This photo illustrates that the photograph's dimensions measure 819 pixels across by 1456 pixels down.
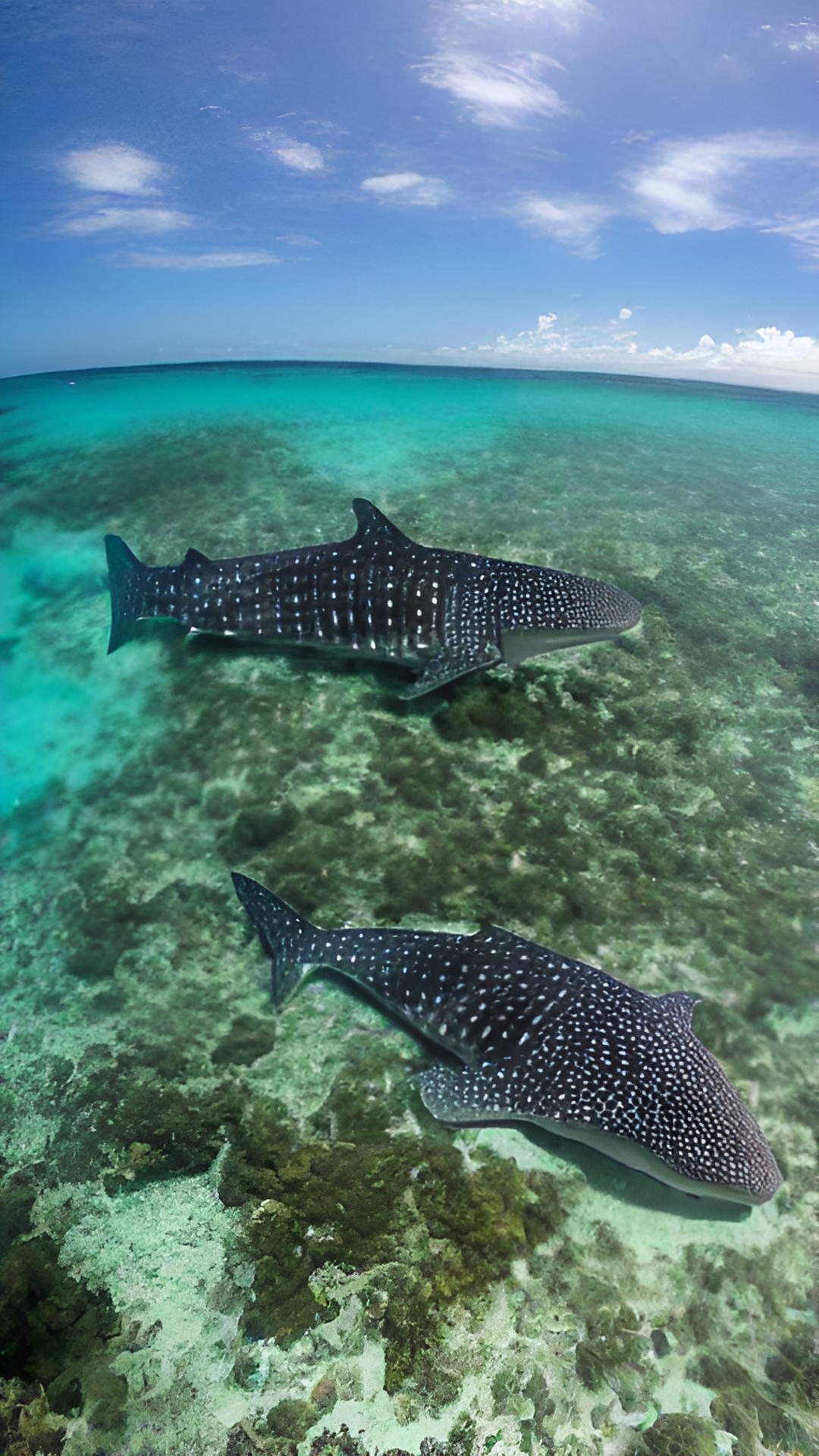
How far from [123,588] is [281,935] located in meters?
5.30

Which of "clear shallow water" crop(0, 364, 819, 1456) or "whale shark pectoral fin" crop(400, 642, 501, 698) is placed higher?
"whale shark pectoral fin" crop(400, 642, 501, 698)

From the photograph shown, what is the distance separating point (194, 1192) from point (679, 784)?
4970 mm

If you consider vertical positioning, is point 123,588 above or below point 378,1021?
above

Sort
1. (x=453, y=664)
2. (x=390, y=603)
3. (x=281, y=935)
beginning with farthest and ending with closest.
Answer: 1. (x=390, y=603)
2. (x=453, y=664)
3. (x=281, y=935)

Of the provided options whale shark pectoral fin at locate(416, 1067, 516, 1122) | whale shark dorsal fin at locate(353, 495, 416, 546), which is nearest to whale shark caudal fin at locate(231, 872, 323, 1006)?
whale shark pectoral fin at locate(416, 1067, 516, 1122)

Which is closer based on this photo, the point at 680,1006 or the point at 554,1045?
the point at 554,1045

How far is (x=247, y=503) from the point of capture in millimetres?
12156

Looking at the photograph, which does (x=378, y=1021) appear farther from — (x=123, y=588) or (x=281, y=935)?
(x=123, y=588)

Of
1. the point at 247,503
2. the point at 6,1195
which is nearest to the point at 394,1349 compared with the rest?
the point at 6,1195

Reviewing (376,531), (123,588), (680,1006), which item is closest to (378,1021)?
(680,1006)

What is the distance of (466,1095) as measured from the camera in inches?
148

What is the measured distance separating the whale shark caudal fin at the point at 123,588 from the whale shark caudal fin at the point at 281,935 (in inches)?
174

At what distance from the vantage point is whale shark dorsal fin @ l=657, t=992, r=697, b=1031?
398 centimetres

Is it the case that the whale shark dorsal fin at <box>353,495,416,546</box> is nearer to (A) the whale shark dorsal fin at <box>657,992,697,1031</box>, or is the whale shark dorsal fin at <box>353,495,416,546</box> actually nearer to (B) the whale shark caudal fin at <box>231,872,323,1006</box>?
(B) the whale shark caudal fin at <box>231,872,323,1006</box>
